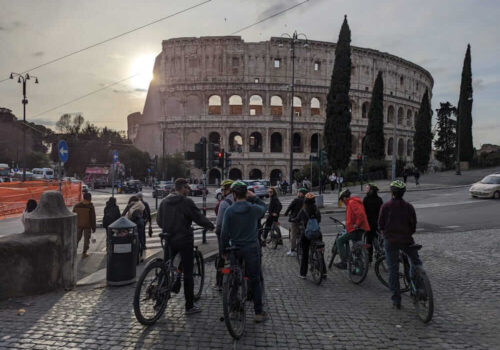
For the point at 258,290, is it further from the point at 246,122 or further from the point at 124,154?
the point at 124,154

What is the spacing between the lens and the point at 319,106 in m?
56.4

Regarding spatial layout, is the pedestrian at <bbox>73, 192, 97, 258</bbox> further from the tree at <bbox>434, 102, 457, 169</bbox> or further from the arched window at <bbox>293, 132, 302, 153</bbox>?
the tree at <bbox>434, 102, 457, 169</bbox>

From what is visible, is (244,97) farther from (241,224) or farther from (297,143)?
(241,224)

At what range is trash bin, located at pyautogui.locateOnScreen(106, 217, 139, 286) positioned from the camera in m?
6.40

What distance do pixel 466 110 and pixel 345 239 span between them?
4953 centimetres

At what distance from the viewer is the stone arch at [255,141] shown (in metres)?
56.6

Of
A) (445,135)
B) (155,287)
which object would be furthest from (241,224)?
(445,135)

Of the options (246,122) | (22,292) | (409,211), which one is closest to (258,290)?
(409,211)

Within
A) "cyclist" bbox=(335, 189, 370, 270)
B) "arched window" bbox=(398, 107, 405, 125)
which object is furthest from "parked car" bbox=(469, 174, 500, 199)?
"arched window" bbox=(398, 107, 405, 125)

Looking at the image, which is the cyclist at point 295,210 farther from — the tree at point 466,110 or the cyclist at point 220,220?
the tree at point 466,110

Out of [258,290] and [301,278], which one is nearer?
[258,290]

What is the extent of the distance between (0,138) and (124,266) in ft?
229

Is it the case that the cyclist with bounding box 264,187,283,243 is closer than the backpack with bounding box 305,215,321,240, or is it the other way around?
the backpack with bounding box 305,215,321,240

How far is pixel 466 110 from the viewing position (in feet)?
158
